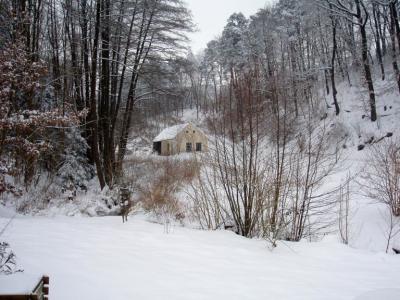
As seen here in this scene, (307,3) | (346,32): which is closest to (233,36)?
(307,3)

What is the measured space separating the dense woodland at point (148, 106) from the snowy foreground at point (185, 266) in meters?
1.04

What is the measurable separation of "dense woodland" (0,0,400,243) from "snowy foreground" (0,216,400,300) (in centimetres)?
104

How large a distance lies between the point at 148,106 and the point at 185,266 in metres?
13.9

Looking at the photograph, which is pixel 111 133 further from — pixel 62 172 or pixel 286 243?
pixel 286 243

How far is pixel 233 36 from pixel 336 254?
35907 mm

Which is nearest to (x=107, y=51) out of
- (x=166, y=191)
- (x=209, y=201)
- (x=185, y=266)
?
(x=166, y=191)

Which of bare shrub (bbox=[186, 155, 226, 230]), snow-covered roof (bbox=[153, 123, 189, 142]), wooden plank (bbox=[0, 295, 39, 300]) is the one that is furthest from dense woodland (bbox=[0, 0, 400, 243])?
snow-covered roof (bbox=[153, 123, 189, 142])

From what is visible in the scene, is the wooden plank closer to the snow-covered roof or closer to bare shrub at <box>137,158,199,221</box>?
bare shrub at <box>137,158,199,221</box>

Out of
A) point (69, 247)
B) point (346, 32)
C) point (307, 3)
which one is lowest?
point (69, 247)

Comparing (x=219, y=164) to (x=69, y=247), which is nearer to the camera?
(x=69, y=247)

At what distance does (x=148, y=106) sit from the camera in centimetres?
1739

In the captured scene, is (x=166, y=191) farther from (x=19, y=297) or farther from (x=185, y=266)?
(x=19, y=297)

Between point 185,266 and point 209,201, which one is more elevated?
point 209,201

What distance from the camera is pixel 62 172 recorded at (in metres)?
12.9
